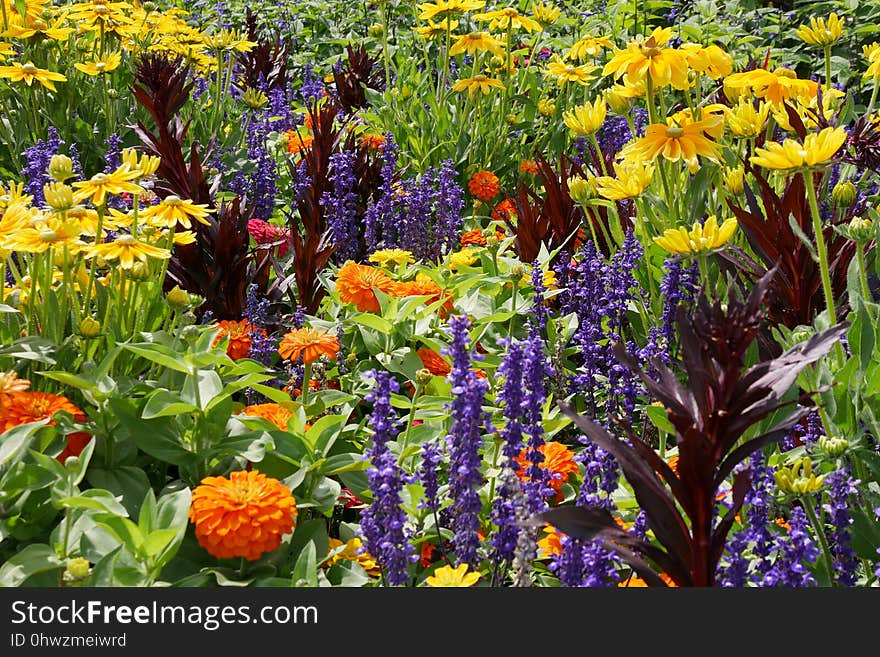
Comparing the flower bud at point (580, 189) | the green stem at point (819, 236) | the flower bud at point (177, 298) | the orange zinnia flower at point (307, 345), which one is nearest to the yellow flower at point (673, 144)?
the flower bud at point (580, 189)

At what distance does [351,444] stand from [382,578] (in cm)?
55

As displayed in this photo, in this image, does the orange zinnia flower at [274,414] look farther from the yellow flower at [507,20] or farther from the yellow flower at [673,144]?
the yellow flower at [507,20]

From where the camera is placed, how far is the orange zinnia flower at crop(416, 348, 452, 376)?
273cm

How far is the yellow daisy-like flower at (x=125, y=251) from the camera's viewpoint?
213cm

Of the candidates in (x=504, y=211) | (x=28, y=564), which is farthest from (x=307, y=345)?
(x=504, y=211)

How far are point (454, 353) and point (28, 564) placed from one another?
0.80 meters

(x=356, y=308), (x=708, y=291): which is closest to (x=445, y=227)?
(x=356, y=308)

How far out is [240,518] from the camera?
1826mm

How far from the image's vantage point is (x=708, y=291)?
8.33ft

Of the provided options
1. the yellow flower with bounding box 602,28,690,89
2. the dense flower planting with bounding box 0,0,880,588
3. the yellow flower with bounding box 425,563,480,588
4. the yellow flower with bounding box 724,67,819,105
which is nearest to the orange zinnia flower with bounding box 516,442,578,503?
the dense flower planting with bounding box 0,0,880,588

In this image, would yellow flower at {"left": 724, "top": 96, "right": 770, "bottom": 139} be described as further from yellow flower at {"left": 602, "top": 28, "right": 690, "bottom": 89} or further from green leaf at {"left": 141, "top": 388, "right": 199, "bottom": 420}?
green leaf at {"left": 141, "top": 388, "right": 199, "bottom": 420}

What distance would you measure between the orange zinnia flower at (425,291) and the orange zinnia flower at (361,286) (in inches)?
2.4

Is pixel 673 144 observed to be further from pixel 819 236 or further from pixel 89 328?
pixel 89 328

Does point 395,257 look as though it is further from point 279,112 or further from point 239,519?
point 279,112
